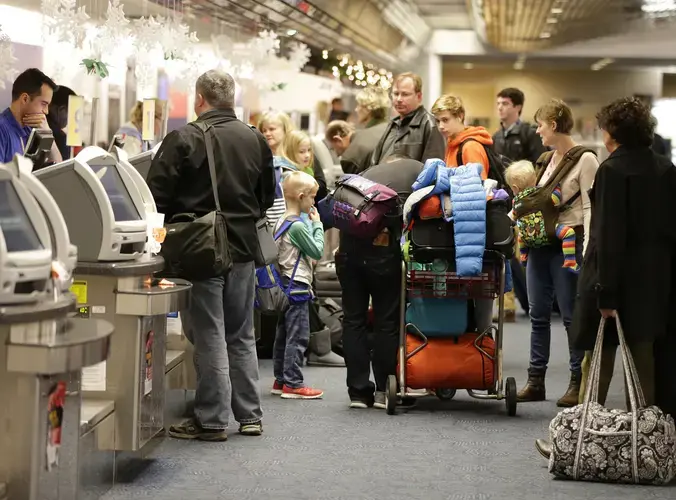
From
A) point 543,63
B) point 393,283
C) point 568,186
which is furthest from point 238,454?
point 543,63

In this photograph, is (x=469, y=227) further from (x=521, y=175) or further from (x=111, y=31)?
(x=111, y=31)

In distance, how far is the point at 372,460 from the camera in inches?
207

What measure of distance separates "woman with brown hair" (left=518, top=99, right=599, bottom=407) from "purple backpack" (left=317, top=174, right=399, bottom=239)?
920 millimetres

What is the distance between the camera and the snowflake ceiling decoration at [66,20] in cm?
582

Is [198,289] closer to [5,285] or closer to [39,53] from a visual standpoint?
[39,53]

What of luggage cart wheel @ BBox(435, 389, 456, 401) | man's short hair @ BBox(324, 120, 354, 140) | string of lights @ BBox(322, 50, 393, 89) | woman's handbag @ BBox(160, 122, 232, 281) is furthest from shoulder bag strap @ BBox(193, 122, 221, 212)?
string of lights @ BBox(322, 50, 393, 89)

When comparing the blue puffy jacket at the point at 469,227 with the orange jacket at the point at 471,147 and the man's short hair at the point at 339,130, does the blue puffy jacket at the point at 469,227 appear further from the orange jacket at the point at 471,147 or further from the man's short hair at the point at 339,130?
the man's short hair at the point at 339,130

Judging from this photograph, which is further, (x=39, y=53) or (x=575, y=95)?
(x=575, y=95)

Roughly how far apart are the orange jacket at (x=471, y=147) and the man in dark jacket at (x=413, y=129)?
0.84 feet

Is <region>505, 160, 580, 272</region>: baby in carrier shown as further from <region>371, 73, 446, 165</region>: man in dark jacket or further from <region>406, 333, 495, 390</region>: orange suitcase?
<region>371, 73, 446, 165</region>: man in dark jacket

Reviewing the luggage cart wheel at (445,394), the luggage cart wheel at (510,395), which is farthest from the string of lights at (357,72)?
the luggage cart wheel at (510,395)

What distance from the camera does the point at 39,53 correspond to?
578 centimetres

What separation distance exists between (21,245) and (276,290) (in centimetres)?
299

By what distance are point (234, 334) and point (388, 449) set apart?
2.81ft
